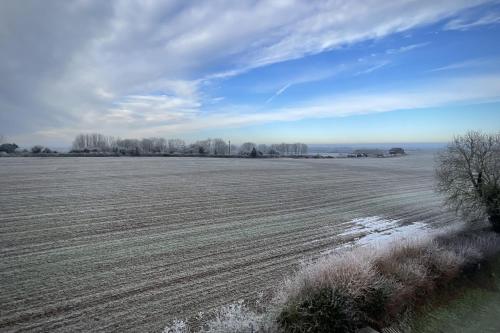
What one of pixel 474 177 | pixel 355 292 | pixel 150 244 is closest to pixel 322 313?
pixel 355 292

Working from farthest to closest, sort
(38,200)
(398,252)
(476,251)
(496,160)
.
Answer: (38,200) → (496,160) → (476,251) → (398,252)

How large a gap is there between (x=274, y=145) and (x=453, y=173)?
532 ft

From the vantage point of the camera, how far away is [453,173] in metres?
20.0

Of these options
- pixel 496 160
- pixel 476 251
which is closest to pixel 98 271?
pixel 476 251

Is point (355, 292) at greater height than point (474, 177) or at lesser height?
lesser

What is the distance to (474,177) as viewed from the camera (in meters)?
19.6

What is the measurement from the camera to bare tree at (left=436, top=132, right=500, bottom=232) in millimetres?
18889

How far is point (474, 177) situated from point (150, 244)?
20003mm

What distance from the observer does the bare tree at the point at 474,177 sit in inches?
744

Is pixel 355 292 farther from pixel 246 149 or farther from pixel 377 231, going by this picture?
pixel 246 149

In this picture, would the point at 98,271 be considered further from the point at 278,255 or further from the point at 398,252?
the point at 398,252

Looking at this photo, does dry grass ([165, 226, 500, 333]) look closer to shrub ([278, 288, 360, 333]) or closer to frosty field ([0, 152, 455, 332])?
shrub ([278, 288, 360, 333])

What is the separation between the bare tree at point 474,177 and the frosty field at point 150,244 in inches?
94.5

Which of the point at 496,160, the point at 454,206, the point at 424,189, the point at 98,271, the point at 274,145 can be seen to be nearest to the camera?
the point at 98,271
